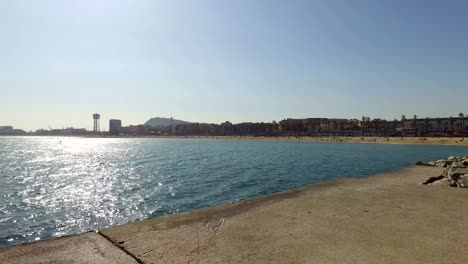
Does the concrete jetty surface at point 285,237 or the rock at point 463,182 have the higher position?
the rock at point 463,182

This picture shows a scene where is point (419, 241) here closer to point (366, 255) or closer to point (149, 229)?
point (366, 255)

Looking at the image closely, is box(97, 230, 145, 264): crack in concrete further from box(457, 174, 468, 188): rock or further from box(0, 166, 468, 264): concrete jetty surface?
box(457, 174, 468, 188): rock

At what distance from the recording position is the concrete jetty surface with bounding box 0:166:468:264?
8391 mm

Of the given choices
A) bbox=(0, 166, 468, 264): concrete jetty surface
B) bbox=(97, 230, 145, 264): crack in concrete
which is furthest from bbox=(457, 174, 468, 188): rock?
bbox=(97, 230, 145, 264): crack in concrete

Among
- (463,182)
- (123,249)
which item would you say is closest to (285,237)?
(123,249)

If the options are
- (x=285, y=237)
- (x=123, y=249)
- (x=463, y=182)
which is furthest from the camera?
(x=463, y=182)

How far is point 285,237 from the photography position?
998 centimetres

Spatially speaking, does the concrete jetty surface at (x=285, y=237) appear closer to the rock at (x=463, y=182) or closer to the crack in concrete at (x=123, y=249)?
the crack in concrete at (x=123, y=249)

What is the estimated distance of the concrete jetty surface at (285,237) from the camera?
27.5 ft

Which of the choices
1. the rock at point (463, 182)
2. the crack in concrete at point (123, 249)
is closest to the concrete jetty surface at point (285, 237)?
the crack in concrete at point (123, 249)

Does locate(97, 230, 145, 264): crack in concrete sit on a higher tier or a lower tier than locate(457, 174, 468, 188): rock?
lower

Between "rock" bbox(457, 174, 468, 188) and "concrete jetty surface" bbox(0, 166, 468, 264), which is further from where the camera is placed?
"rock" bbox(457, 174, 468, 188)

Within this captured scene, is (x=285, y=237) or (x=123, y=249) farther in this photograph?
(x=285, y=237)

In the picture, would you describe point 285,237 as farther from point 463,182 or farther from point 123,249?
point 463,182
